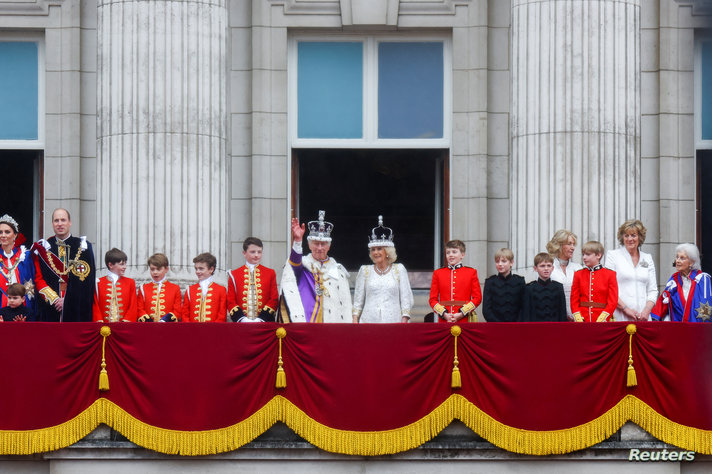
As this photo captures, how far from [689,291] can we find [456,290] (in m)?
2.55

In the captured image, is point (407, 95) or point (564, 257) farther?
point (407, 95)

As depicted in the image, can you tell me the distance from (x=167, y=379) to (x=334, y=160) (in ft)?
20.2

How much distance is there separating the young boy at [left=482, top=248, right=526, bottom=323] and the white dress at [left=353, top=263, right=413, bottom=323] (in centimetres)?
95

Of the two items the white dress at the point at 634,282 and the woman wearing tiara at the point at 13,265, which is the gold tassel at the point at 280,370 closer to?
the woman wearing tiara at the point at 13,265

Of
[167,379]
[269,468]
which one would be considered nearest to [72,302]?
[167,379]

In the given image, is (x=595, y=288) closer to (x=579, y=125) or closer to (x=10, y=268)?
(x=579, y=125)

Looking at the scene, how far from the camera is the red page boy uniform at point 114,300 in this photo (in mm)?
16578

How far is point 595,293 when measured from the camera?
52.1 feet

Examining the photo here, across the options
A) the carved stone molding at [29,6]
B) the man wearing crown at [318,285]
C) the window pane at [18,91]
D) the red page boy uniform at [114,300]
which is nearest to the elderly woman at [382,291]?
the man wearing crown at [318,285]

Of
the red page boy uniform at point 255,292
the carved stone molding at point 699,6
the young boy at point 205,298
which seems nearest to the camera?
the young boy at point 205,298

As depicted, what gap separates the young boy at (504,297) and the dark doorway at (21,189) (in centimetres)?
738

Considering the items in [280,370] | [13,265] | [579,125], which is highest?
[579,125]

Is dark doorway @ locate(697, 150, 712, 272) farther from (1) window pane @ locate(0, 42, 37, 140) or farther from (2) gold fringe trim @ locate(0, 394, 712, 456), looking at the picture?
(1) window pane @ locate(0, 42, 37, 140)

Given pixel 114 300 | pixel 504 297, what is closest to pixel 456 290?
pixel 504 297
